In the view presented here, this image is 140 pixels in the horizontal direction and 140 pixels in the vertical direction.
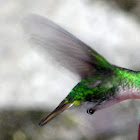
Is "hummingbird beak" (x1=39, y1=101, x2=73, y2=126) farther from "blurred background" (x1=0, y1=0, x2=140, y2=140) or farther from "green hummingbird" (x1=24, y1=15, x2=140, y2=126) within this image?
"blurred background" (x1=0, y1=0, x2=140, y2=140)

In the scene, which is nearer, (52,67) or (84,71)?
(84,71)

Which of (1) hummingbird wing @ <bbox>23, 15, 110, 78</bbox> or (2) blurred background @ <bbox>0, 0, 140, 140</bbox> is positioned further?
(2) blurred background @ <bbox>0, 0, 140, 140</bbox>

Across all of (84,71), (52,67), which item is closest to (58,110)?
(84,71)

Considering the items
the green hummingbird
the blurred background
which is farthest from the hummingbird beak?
the blurred background

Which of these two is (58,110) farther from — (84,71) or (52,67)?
(52,67)

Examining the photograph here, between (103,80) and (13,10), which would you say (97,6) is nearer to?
(13,10)

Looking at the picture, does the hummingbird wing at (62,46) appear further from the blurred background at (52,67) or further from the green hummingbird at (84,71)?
the blurred background at (52,67)
